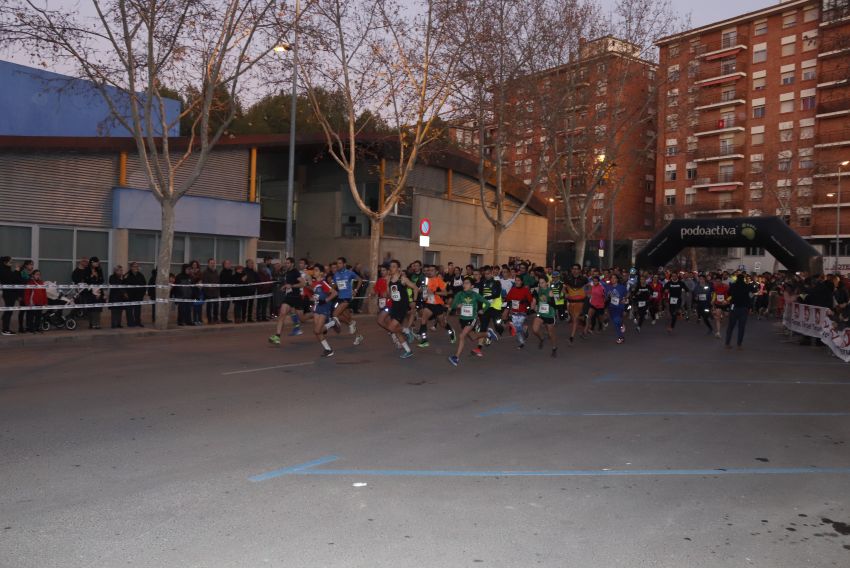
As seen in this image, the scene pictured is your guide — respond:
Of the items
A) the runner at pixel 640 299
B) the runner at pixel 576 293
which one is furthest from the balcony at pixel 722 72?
the runner at pixel 576 293

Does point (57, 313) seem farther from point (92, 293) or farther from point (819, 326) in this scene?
point (819, 326)

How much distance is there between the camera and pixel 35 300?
15.8 meters

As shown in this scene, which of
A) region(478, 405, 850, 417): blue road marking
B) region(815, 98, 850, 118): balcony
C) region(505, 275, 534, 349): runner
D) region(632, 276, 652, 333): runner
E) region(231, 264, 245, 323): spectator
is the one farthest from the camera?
region(815, 98, 850, 118): balcony

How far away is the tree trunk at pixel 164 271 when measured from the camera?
1794cm

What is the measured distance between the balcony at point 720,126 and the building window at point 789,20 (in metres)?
8.12

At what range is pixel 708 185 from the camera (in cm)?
6800

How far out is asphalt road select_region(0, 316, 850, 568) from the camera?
175 inches

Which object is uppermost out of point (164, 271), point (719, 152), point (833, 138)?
point (833, 138)

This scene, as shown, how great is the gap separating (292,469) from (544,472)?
6.84 feet

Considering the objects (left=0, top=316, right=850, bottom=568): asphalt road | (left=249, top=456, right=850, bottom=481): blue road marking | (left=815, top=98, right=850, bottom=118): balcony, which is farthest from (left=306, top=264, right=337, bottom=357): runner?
(left=815, top=98, right=850, bottom=118): balcony

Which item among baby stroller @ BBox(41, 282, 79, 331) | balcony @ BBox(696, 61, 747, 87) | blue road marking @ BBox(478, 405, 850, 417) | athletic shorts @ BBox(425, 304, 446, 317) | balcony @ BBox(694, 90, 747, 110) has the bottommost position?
blue road marking @ BBox(478, 405, 850, 417)

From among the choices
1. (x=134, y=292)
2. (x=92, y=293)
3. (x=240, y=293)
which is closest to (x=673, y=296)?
(x=240, y=293)

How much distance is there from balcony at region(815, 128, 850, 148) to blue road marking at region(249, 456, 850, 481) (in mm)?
62827

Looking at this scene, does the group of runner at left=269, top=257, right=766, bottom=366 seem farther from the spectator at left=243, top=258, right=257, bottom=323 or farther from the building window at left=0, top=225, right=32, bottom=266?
the building window at left=0, top=225, right=32, bottom=266
